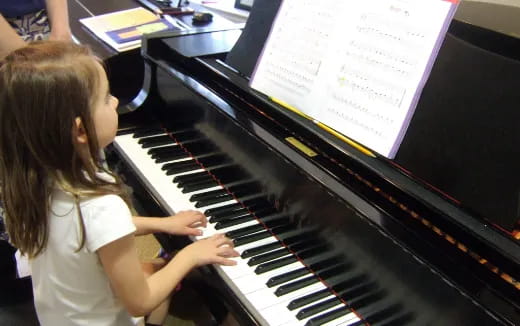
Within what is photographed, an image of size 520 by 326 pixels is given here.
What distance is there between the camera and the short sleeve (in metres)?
1.06

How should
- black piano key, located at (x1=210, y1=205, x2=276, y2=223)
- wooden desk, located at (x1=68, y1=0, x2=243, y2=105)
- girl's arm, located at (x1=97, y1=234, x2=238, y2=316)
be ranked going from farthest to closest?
wooden desk, located at (x1=68, y1=0, x2=243, y2=105) → black piano key, located at (x1=210, y1=205, x2=276, y2=223) → girl's arm, located at (x1=97, y1=234, x2=238, y2=316)

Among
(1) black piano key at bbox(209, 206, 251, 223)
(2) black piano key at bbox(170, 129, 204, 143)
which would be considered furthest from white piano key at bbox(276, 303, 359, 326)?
(2) black piano key at bbox(170, 129, 204, 143)

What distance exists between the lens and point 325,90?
50.4 inches

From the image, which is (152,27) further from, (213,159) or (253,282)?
(253,282)

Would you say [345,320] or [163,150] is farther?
[163,150]

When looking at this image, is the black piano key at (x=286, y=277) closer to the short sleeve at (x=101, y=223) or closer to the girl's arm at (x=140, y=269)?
the girl's arm at (x=140, y=269)

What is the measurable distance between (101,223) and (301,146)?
0.55m

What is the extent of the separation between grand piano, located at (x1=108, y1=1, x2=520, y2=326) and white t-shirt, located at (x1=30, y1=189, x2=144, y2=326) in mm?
290

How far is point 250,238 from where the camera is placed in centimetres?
135

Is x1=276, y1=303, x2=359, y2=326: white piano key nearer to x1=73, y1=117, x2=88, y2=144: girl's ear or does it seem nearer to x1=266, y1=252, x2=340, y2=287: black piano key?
x1=266, y1=252, x2=340, y2=287: black piano key

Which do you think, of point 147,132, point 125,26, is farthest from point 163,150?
point 125,26

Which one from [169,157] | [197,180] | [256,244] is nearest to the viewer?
[256,244]

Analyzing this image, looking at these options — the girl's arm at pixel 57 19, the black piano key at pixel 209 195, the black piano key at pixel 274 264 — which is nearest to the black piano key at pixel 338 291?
the black piano key at pixel 274 264

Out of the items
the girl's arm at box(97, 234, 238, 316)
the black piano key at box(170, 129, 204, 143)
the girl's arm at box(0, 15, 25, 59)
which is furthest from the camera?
the girl's arm at box(0, 15, 25, 59)
